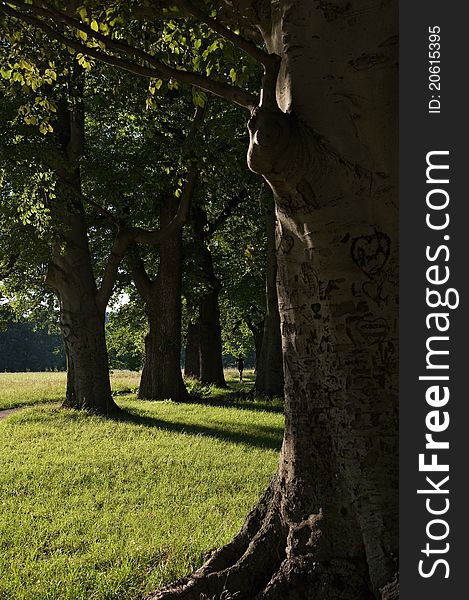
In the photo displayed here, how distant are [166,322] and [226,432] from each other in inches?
267

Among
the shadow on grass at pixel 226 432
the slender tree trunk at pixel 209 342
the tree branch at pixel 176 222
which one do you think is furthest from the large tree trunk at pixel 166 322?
the slender tree trunk at pixel 209 342

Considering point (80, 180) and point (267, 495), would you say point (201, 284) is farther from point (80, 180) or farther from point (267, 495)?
point (267, 495)

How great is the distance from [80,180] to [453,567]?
14891 mm

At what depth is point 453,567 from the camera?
8.65 feet

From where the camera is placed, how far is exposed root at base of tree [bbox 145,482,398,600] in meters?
3.48

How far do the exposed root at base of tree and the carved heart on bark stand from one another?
1.52 meters

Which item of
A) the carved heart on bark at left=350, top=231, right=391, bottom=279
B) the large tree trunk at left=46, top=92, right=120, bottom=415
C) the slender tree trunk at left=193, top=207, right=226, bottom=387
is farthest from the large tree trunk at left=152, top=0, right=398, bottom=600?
the slender tree trunk at left=193, top=207, right=226, bottom=387

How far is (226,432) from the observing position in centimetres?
1212

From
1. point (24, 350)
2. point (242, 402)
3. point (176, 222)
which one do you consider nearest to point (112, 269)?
point (176, 222)

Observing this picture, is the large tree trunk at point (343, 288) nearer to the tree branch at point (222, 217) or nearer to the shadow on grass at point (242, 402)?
the shadow on grass at point (242, 402)

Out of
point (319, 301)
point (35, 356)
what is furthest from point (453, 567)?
point (35, 356)

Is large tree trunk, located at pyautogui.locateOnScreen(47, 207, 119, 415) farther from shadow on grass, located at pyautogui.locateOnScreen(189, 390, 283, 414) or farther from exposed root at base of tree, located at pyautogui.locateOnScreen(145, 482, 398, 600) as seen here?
exposed root at base of tree, located at pyautogui.locateOnScreen(145, 482, 398, 600)

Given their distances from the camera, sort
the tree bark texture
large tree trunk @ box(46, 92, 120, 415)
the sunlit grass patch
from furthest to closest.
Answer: the tree bark texture, large tree trunk @ box(46, 92, 120, 415), the sunlit grass patch

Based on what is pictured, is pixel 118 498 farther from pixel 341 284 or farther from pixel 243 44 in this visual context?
pixel 243 44
